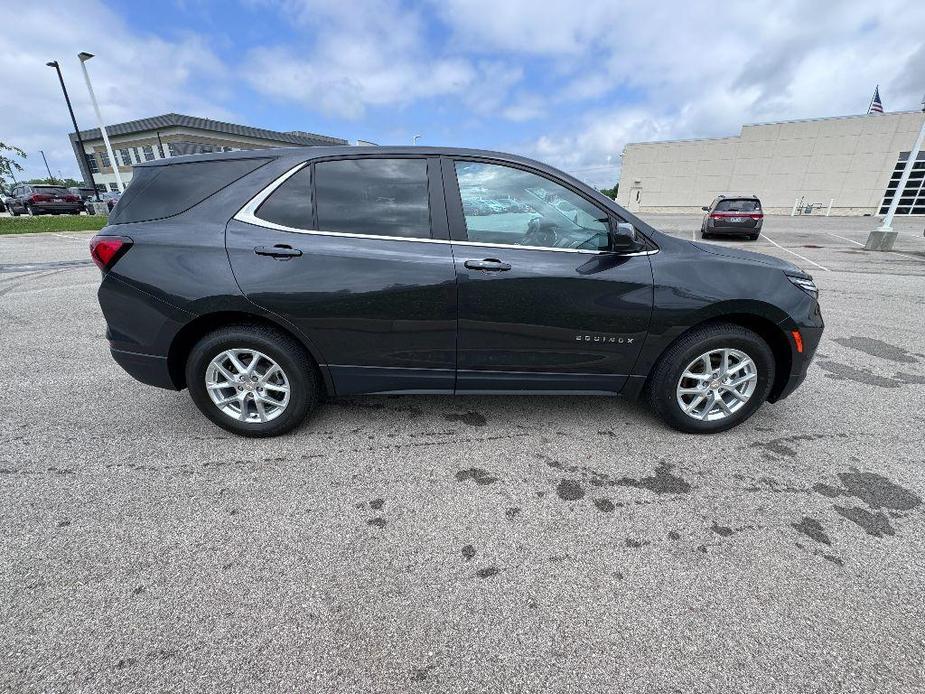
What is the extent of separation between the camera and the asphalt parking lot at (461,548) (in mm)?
1577

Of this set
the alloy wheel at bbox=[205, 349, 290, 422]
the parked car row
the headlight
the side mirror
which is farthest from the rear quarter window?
the parked car row

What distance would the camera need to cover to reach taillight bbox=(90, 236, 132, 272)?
2.67m

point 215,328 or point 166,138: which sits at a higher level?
point 166,138

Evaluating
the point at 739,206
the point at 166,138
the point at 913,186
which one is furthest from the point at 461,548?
the point at 166,138

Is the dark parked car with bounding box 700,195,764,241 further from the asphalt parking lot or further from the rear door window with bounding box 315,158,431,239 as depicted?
the rear door window with bounding box 315,158,431,239

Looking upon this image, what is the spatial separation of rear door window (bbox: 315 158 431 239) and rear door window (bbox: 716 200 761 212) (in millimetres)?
16888

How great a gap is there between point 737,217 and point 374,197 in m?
17.0

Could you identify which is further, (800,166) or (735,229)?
(800,166)

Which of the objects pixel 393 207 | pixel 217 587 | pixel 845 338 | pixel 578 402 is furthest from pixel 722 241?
pixel 217 587

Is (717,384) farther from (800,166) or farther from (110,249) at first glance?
(800,166)

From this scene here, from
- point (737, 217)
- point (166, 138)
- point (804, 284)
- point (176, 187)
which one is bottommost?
point (737, 217)

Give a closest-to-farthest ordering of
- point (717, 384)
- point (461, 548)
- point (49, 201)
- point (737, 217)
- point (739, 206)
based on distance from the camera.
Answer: point (461, 548) → point (717, 384) → point (737, 217) → point (739, 206) → point (49, 201)

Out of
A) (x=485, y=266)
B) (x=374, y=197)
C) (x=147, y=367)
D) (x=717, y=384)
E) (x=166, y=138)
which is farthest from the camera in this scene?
(x=166, y=138)

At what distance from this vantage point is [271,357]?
277cm
